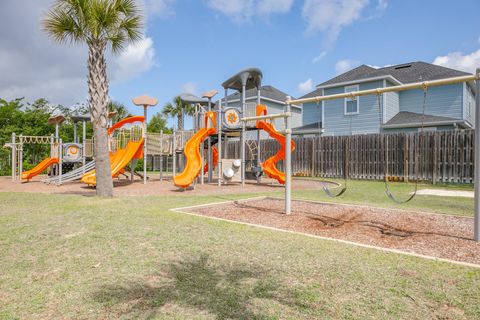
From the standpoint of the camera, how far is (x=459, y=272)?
3785mm

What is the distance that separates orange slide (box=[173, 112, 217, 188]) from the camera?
1321cm

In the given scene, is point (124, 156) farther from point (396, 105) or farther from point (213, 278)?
point (396, 105)

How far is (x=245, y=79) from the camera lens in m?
16.1

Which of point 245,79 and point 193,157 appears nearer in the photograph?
point 193,157

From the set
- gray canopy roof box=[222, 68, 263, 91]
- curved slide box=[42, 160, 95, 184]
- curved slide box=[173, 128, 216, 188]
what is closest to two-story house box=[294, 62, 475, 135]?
gray canopy roof box=[222, 68, 263, 91]

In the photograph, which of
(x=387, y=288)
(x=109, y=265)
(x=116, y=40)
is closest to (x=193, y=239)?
(x=109, y=265)

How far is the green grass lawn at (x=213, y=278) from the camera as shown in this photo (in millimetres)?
2877

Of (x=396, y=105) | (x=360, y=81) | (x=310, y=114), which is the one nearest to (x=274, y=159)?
(x=360, y=81)

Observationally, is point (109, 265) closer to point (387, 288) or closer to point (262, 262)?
point (262, 262)

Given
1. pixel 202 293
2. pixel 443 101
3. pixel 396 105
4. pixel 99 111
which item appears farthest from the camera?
pixel 396 105

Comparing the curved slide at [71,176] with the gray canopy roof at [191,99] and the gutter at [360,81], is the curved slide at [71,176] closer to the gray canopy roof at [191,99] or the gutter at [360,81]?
the gray canopy roof at [191,99]

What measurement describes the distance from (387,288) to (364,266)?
2.15 feet

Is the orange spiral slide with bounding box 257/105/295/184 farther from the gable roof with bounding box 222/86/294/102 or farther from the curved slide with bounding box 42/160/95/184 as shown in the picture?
the gable roof with bounding box 222/86/294/102

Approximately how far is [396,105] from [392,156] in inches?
265
